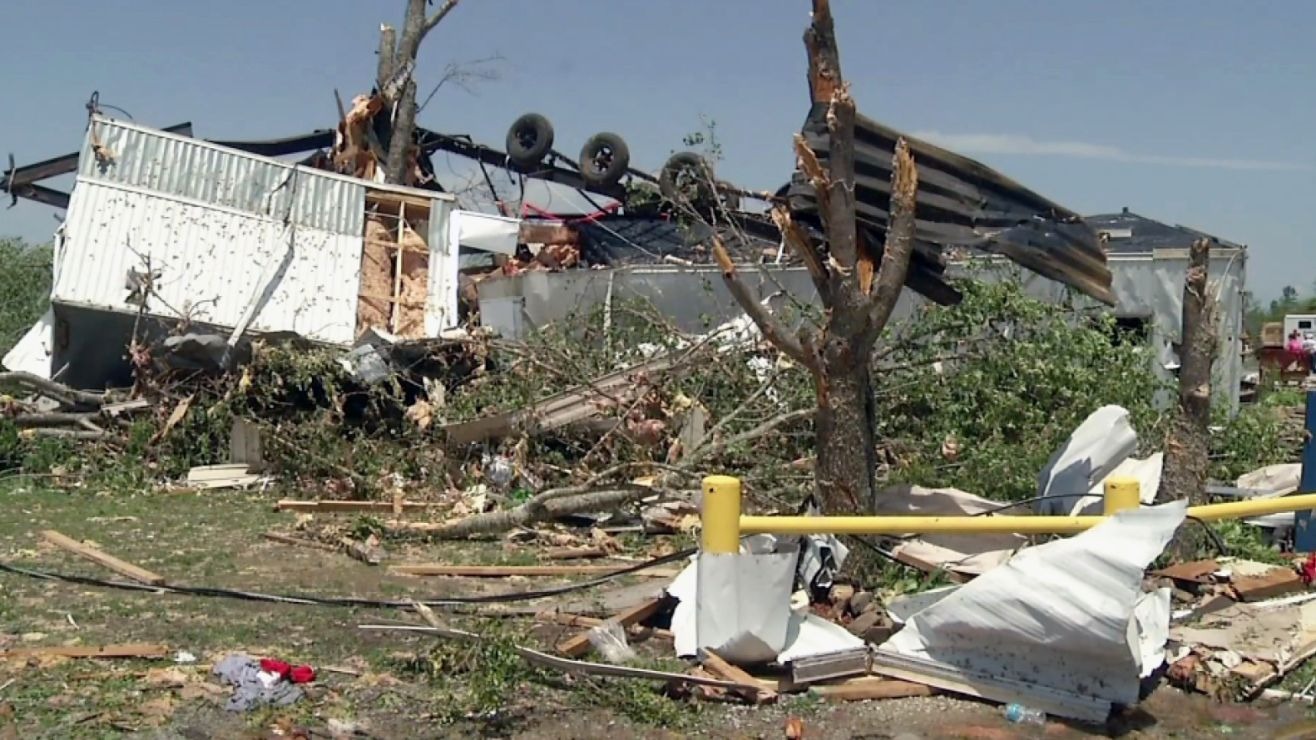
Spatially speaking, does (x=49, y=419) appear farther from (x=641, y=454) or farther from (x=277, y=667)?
(x=277, y=667)

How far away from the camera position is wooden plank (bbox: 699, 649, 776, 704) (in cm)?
493

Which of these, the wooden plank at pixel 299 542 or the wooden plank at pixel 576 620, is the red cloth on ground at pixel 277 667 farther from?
the wooden plank at pixel 299 542

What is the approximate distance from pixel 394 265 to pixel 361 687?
1169 centimetres

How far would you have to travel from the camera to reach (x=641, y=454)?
10.5m

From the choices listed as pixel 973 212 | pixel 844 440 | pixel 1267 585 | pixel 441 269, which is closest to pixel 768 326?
pixel 844 440

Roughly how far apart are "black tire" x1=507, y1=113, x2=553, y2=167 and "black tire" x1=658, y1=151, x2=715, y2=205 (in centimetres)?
241

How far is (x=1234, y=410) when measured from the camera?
14250 millimetres

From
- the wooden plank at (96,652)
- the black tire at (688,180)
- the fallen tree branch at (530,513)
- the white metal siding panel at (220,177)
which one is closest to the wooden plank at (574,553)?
the fallen tree branch at (530,513)

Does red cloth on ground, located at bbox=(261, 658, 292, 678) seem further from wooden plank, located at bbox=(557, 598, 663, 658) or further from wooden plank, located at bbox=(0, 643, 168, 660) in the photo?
wooden plank, located at bbox=(557, 598, 663, 658)

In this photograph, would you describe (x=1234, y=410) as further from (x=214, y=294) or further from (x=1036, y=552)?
(x=214, y=294)

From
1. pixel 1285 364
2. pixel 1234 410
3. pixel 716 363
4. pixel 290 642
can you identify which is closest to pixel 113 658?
pixel 290 642

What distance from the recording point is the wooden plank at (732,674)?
493cm

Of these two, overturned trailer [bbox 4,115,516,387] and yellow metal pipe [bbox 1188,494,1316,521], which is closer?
yellow metal pipe [bbox 1188,494,1316,521]

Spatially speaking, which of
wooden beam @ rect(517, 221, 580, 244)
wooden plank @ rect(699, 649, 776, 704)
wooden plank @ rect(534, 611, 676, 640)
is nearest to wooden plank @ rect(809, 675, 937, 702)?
wooden plank @ rect(699, 649, 776, 704)
